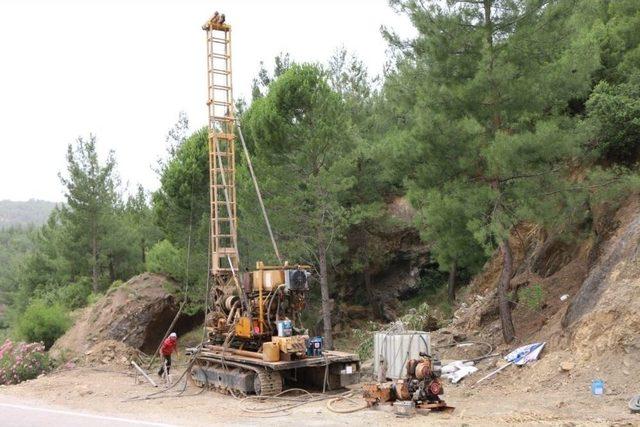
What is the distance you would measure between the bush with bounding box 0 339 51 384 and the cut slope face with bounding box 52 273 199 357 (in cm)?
239

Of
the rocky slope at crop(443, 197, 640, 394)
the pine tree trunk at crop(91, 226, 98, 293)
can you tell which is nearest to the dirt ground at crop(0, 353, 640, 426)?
the rocky slope at crop(443, 197, 640, 394)

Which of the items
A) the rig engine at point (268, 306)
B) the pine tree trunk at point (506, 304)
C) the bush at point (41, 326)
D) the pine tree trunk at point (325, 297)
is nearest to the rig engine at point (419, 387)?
the rig engine at point (268, 306)

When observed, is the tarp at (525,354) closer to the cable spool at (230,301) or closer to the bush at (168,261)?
the cable spool at (230,301)

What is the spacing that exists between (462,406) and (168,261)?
666 inches

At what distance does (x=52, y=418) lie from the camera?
37.8 feet

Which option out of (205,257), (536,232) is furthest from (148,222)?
(536,232)

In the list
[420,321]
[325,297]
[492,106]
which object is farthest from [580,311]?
[325,297]

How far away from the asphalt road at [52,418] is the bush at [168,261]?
36.5ft

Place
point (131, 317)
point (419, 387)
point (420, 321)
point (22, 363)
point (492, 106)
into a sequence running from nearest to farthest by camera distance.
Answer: point (419, 387) < point (492, 106) < point (420, 321) < point (22, 363) < point (131, 317)

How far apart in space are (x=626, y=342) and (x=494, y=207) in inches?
176

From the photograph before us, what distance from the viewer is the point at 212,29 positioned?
18406 millimetres

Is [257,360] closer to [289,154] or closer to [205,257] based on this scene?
[289,154]

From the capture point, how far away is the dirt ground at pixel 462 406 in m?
9.47

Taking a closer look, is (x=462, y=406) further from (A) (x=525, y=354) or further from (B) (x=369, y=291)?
(B) (x=369, y=291)
